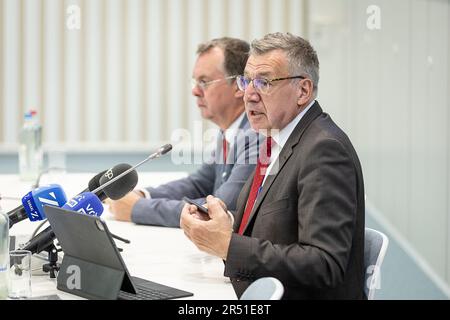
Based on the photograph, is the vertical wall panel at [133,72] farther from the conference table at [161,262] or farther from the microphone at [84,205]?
the microphone at [84,205]

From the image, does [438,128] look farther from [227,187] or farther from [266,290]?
[266,290]

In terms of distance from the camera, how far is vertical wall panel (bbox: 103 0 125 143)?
7930 millimetres

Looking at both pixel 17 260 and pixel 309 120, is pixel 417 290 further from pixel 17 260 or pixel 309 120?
pixel 17 260

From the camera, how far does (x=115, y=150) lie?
26.7 ft

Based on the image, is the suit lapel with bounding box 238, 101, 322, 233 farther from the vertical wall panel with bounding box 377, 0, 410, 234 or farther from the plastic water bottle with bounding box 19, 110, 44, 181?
the vertical wall panel with bounding box 377, 0, 410, 234

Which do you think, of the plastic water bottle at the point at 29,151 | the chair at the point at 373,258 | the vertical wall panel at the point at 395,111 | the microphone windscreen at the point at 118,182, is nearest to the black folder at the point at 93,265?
the microphone windscreen at the point at 118,182

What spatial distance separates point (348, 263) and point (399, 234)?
3.62 m

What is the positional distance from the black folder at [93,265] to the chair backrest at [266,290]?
26 cm

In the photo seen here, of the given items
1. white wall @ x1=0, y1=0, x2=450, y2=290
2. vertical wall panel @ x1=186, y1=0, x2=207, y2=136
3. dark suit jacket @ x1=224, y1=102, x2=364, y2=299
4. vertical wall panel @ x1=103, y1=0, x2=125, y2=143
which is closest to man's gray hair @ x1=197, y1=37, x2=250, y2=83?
dark suit jacket @ x1=224, y1=102, x2=364, y2=299

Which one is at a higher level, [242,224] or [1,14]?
[1,14]

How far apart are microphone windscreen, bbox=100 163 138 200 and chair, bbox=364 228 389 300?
0.77 meters

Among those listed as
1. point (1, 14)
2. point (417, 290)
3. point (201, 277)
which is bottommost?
point (417, 290)

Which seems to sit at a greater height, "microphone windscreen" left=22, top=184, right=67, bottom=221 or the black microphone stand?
"microphone windscreen" left=22, top=184, right=67, bottom=221
